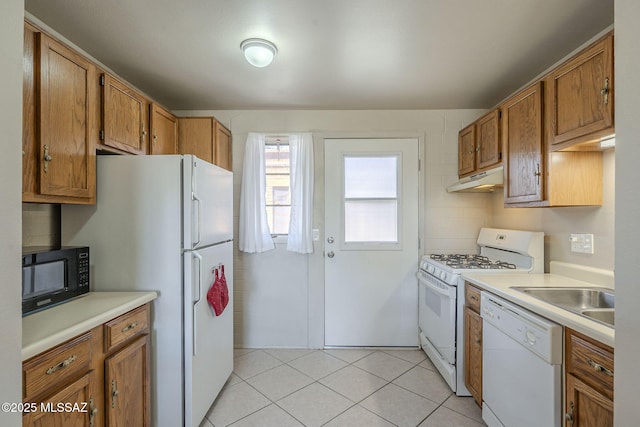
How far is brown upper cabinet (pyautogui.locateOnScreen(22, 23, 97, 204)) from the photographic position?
1273 mm

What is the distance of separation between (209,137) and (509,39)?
229 centimetres

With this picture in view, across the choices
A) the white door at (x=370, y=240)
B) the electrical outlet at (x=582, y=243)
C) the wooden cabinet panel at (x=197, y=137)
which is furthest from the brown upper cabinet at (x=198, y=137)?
the electrical outlet at (x=582, y=243)

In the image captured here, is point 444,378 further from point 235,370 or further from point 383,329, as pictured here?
point 235,370

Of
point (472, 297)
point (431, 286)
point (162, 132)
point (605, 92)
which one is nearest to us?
point (605, 92)

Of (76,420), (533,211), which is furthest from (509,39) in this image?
(76,420)

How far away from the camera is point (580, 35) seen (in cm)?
170

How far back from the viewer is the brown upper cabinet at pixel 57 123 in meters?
1.27

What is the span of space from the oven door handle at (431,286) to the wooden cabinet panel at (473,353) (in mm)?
167

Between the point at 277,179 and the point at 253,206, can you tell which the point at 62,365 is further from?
the point at 277,179

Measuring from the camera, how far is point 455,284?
2.13 m

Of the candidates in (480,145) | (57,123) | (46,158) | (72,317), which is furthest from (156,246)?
(480,145)

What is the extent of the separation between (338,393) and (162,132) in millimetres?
2446

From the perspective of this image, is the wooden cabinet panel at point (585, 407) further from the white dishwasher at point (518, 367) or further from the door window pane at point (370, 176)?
the door window pane at point (370, 176)

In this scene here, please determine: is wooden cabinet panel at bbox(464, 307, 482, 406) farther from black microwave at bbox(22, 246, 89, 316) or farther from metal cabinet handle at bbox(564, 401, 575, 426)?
black microwave at bbox(22, 246, 89, 316)
